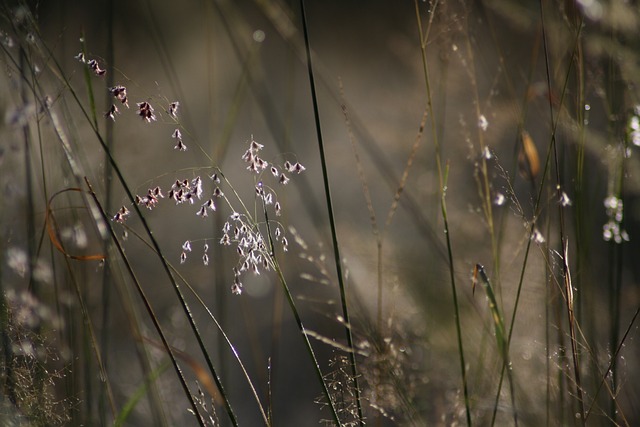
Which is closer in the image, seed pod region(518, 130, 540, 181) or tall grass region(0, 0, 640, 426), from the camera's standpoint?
tall grass region(0, 0, 640, 426)

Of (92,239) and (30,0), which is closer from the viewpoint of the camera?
(30,0)

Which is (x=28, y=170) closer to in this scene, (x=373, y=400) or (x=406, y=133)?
(x=373, y=400)

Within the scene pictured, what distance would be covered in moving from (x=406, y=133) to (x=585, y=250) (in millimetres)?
901

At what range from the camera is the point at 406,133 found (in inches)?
68.1

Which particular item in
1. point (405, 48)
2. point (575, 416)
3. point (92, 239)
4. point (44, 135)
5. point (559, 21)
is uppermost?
point (405, 48)

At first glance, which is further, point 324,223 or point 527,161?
point 324,223

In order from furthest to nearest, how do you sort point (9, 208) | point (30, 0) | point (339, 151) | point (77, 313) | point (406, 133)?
point (339, 151) < point (406, 133) < point (9, 208) < point (77, 313) < point (30, 0)

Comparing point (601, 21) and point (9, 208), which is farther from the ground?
point (601, 21)

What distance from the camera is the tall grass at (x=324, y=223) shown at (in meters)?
0.69

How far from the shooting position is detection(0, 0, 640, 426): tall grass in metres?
0.69

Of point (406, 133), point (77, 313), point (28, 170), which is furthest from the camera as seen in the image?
point (406, 133)

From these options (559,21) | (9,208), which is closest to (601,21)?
(559,21)

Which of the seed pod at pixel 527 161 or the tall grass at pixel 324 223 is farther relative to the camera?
the seed pod at pixel 527 161

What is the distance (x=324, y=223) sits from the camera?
119 centimetres
